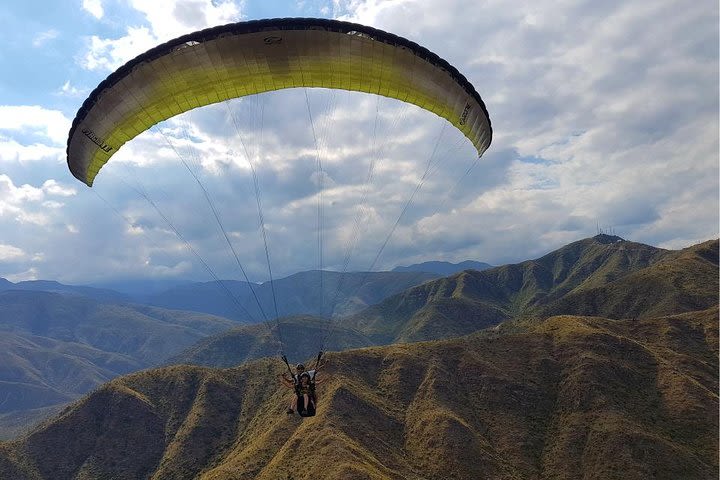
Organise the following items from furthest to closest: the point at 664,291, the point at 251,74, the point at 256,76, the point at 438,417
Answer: the point at 664,291 → the point at 438,417 → the point at 256,76 → the point at 251,74

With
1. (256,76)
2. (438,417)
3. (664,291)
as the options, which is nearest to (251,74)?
(256,76)

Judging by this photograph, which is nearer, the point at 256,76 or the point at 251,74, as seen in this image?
the point at 251,74

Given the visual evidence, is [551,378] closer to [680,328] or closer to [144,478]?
[680,328]

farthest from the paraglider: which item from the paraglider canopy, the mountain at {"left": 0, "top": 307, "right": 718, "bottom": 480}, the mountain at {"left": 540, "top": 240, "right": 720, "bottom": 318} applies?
the mountain at {"left": 540, "top": 240, "right": 720, "bottom": 318}

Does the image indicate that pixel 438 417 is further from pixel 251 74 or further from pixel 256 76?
pixel 251 74

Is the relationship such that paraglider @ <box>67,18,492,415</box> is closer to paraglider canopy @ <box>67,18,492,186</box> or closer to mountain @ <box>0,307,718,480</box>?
paraglider canopy @ <box>67,18,492,186</box>

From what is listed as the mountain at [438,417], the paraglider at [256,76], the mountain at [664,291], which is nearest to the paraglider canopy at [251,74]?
the paraglider at [256,76]

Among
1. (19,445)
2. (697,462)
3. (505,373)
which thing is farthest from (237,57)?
(19,445)
